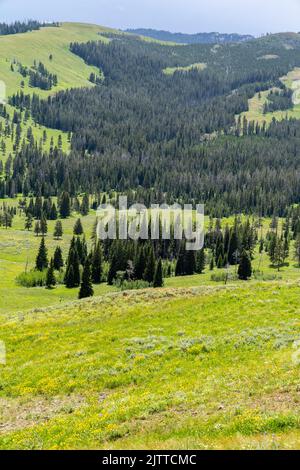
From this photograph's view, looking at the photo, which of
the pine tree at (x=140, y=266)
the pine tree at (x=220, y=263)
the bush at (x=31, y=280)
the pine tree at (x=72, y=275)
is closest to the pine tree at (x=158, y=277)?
the pine tree at (x=140, y=266)

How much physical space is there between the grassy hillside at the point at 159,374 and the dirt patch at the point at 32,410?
0.09m

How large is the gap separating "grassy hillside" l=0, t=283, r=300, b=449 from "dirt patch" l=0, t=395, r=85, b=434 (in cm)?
9

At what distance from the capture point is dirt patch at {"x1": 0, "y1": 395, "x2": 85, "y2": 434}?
2523cm

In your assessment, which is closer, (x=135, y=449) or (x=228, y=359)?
(x=135, y=449)

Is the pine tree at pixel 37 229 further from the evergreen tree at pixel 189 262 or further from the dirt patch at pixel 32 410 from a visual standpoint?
the dirt patch at pixel 32 410

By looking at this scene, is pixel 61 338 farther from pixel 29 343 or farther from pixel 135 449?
pixel 135 449

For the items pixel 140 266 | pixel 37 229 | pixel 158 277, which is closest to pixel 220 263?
pixel 140 266

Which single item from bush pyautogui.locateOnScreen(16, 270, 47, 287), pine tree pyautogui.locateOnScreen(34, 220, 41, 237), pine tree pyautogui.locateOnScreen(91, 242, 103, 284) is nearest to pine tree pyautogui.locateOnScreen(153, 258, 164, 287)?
pine tree pyautogui.locateOnScreen(91, 242, 103, 284)

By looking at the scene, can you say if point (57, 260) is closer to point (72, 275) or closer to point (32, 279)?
point (32, 279)

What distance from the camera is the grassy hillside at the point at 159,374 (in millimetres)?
18906

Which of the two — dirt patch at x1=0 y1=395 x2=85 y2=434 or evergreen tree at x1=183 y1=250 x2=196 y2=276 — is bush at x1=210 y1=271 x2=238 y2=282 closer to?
evergreen tree at x1=183 y1=250 x2=196 y2=276
